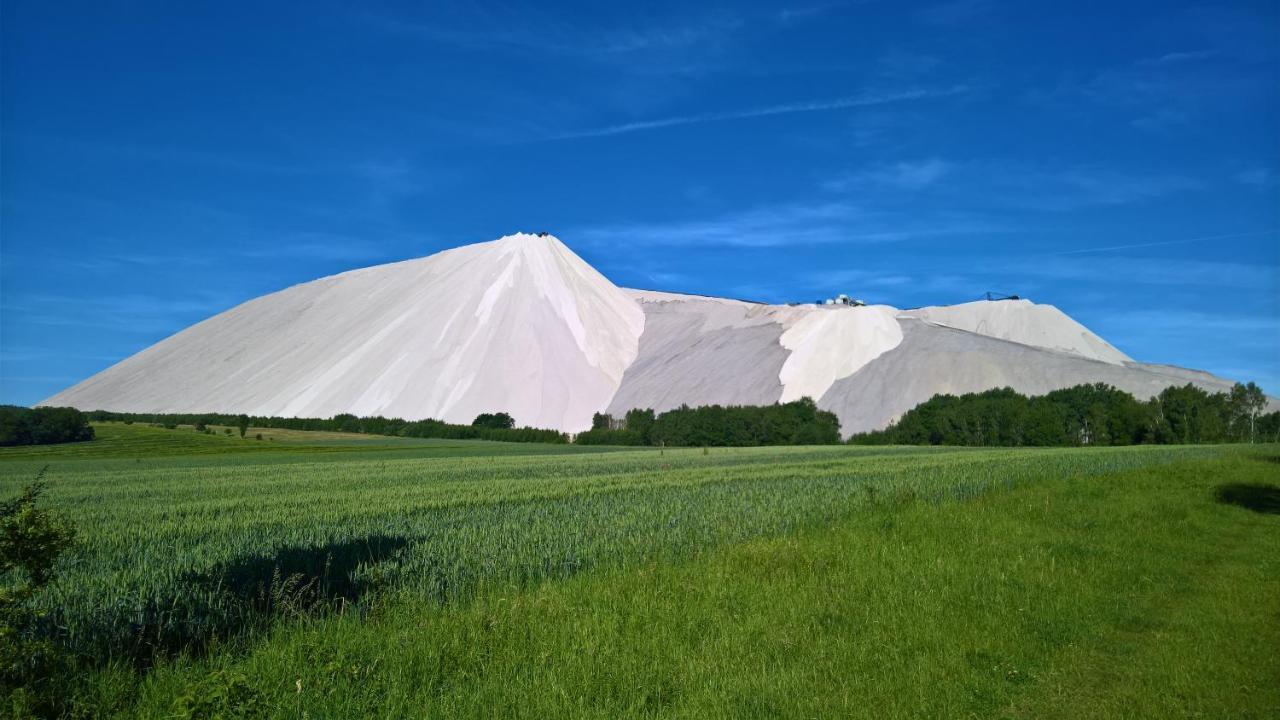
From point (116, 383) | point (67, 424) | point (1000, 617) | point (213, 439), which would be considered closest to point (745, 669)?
point (1000, 617)

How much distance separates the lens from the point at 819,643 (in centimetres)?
823

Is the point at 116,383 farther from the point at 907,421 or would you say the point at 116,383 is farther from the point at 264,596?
the point at 264,596

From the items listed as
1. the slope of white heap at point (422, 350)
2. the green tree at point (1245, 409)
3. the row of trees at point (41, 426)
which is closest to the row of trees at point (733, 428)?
the slope of white heap at point (422, 350)

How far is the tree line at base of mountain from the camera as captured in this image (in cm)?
7694

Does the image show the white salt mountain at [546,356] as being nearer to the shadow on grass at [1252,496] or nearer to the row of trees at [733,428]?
the row of trees at [733,428]

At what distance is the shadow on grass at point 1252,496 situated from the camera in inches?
703

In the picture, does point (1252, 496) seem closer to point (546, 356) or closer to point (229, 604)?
point (229, 604)

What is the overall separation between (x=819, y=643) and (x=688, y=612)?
154cm

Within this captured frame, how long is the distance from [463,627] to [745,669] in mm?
2973

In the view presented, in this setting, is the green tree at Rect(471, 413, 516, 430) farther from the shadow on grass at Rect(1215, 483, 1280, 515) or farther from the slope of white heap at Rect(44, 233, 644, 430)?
the shadow on grass at Rect(1215, 483, 1280, 515)

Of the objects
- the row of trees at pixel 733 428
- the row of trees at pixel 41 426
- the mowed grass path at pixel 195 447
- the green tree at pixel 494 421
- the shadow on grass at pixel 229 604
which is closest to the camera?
the shadow on grass at pixel 229 604

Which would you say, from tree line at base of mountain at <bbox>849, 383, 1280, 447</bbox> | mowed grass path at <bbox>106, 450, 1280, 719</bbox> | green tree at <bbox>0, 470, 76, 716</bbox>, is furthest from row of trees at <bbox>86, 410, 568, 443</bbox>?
green tree at <bbox>0, 470, 76, 716</bbox>

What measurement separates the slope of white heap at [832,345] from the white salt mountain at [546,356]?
1.08 ft

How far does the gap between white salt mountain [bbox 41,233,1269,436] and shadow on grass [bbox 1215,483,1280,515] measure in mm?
86810
